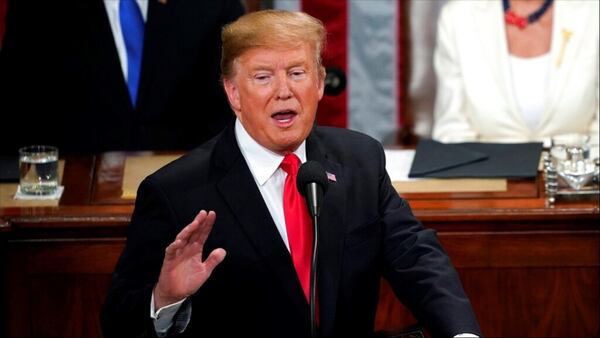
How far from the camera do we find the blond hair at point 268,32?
9.05 feet

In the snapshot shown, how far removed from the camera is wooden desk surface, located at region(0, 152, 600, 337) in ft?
12.4

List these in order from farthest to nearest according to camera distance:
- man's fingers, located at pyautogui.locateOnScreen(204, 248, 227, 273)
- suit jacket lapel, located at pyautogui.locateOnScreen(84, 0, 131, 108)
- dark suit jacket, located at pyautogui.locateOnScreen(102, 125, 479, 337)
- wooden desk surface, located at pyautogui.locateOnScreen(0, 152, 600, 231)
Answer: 1. suit jacket lapel, located at pyautogui.locateOnScreen(84, 0, 131, 108)
2. wooden desk surface, located at pyautogui.locateOnScreen(0, 152, 600, 231)
3. dark suit jacket, located at pyautogui.locateOnScreen(102, 125, 479, 337)
4. man's fingers, located at pyautogui.locateOnScreen(204, 248, 227, 273)

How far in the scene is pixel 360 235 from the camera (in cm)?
296

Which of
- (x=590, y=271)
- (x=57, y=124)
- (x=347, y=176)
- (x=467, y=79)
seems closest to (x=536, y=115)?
(x=467, y=79)

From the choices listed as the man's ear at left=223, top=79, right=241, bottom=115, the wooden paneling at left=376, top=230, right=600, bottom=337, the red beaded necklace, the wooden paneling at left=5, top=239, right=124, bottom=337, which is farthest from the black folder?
the man's ear at left=223, top=79, right=241, bottom=115

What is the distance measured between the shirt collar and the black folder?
1.25 metres

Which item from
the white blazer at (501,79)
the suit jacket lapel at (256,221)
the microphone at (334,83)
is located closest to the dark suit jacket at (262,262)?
the suit jacket lapel at (256,221)

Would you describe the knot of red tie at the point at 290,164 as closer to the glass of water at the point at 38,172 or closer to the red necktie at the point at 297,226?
the red necktie at the point at 297,226

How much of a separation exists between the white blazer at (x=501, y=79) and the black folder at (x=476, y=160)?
696 millimetres

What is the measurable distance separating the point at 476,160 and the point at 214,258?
71.3 inches

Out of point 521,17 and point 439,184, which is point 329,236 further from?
point 521,17

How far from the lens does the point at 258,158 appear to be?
115 inches

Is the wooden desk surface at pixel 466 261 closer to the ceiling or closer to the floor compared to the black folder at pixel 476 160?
closer to the floor

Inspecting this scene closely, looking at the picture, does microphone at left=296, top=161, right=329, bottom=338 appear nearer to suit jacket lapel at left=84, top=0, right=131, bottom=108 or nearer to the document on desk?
the document on desk
